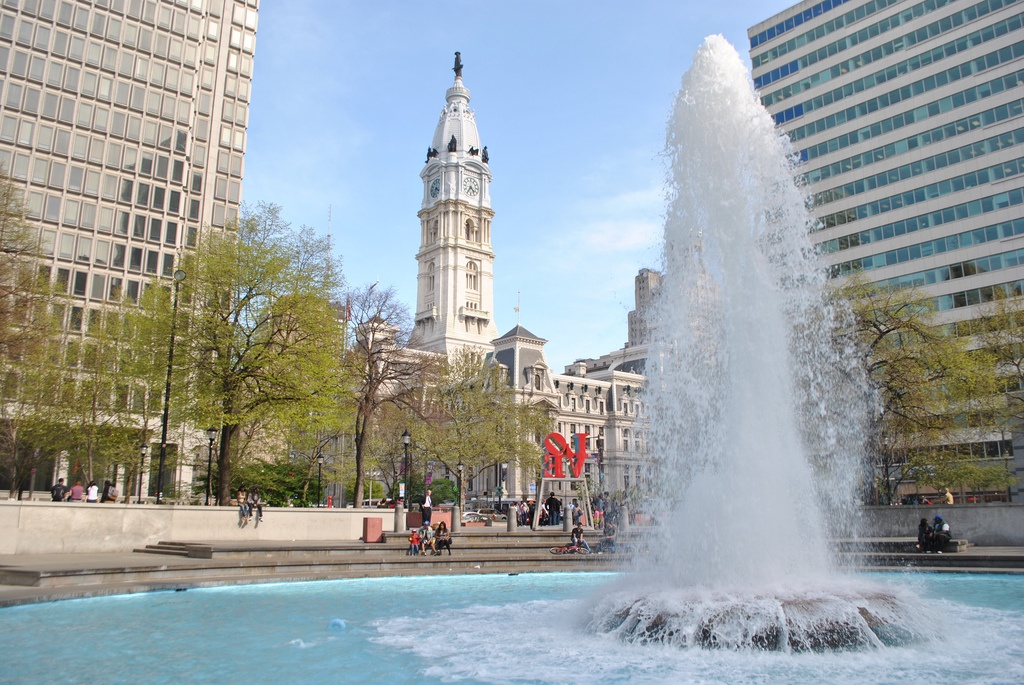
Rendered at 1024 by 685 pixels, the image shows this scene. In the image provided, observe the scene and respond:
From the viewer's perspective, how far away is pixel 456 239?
528ft

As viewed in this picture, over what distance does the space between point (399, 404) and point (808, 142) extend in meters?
45.8

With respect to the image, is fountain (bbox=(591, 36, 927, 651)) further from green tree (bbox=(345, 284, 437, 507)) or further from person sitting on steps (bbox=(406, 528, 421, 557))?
green tree (bbox=(345, 284, 437, 507))

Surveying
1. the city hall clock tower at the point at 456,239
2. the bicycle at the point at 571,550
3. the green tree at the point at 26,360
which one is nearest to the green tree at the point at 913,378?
the bicycle at the point at 571,550

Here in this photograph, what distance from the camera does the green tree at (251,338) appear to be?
31922 mm

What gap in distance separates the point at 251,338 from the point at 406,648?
25169mm

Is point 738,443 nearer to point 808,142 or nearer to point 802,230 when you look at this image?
point 802,230

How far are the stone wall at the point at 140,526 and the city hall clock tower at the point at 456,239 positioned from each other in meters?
116

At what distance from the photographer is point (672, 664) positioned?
10734 millimetres

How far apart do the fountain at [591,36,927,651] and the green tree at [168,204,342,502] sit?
1804 cm

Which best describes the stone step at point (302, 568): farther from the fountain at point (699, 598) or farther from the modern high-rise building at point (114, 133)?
the modern high-rise building at point (114, 133)

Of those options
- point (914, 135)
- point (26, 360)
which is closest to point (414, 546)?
point (26, 360)

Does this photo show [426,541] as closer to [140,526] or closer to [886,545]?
[140,526]

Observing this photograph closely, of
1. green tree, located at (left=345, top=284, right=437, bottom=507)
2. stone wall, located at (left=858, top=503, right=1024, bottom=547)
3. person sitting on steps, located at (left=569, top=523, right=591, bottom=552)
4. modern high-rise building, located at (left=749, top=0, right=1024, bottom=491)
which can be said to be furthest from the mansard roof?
person sitting on steps, located at (left=569, top=523, right=591, bottom=552)

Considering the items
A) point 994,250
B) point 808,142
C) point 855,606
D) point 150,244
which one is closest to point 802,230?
point 855,606
